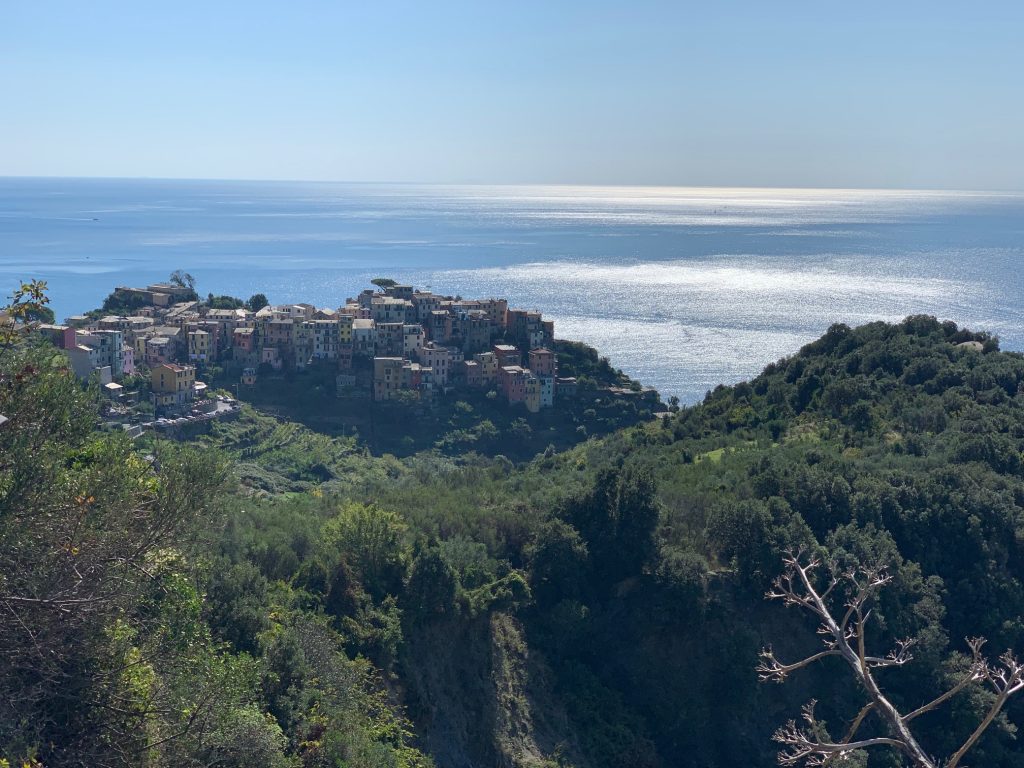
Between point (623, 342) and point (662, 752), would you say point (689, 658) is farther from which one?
point (623, 342)

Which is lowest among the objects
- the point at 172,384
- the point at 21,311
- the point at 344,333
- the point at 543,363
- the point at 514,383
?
the point at 514,383

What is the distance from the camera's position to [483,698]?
18.7 m

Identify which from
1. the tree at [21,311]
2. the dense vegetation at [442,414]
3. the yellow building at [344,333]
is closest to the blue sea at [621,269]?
the dense vegetation at [442,414]

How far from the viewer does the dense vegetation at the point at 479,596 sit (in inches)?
401

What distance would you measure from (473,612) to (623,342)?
5316cm

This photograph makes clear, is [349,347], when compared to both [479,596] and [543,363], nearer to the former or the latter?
[543,363]

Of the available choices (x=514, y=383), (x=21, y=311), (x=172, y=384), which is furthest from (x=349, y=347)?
(x=21, y=311)

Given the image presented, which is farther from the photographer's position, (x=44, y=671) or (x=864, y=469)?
(x=864, y=469)

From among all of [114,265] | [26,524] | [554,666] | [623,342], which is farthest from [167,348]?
[114,265]

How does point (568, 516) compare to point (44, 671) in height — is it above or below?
below

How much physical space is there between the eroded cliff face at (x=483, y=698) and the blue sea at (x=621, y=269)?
37.6 metres

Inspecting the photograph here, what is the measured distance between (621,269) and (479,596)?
9429cm

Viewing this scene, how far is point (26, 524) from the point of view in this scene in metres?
9.83

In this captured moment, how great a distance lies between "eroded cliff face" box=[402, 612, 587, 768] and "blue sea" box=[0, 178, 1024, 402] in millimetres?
37579
